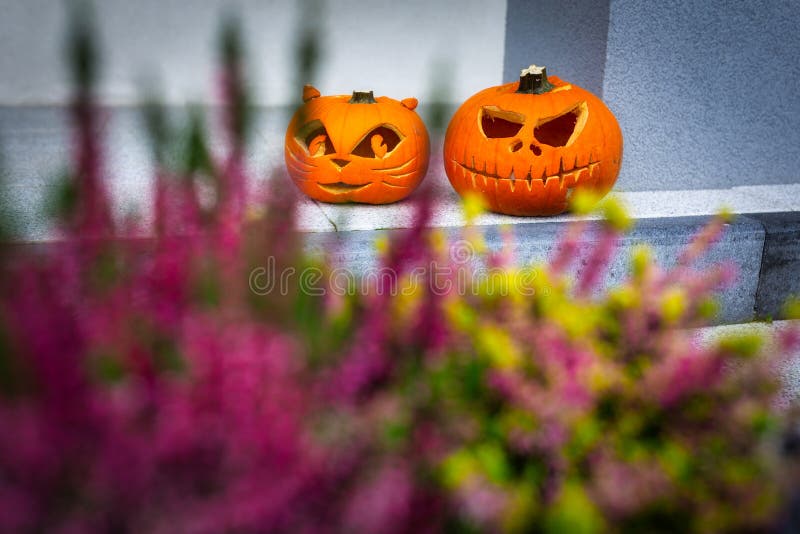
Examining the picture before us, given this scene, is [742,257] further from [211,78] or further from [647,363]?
[211,78]

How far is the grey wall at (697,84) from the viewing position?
317 centimetres

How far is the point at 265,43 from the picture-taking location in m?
5.07

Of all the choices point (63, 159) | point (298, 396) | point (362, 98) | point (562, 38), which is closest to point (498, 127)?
point (362, 98)

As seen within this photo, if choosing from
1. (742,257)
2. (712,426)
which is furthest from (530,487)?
(742,257)

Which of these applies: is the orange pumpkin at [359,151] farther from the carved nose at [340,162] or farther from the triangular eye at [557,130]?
the triangular eye at [557,130]

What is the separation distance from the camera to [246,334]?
0.69m

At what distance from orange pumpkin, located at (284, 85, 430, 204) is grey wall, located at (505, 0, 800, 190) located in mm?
972

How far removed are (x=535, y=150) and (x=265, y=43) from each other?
2984 millimetres

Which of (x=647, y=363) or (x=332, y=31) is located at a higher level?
(x=332, y=31)

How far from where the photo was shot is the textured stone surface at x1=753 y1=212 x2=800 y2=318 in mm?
2592

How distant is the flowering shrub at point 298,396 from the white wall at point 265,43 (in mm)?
3732

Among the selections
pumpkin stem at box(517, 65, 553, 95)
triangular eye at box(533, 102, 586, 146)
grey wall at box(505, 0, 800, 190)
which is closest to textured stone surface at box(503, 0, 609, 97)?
grey wall at box(505, 0, 800, 190)

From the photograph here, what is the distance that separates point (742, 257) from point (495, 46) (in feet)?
10.7

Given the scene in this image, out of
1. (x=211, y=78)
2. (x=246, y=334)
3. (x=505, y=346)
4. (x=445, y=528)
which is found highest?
(x=211, y=78)
